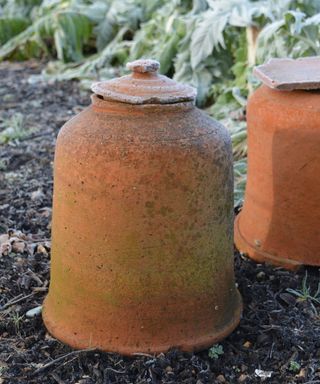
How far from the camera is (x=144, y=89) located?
2.33 m

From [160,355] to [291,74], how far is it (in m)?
1.35

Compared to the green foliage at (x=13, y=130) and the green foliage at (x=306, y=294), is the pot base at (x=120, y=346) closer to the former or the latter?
the green foliage at (x=306, y=294)

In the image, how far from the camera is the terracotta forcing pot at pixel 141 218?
7.38ft

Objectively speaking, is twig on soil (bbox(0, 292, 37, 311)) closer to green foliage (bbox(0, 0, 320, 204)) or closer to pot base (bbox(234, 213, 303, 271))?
pot base (bbox(234, 213, 303, 271))

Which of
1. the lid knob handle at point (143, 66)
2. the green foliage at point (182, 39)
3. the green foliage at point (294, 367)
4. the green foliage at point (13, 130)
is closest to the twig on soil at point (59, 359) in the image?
the green foliage at point (294, 367)

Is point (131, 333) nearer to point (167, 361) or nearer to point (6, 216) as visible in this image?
point (167, 361)

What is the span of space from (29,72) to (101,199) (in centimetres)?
566

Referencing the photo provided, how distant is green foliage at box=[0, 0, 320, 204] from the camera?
477 centimetres

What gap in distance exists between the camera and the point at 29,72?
7.65 m

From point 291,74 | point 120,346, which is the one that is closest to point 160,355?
point 120,346

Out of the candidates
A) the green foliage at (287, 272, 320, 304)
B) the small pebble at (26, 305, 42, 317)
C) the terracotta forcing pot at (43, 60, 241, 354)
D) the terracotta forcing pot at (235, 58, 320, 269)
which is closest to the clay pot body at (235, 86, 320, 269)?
the terracotta forcing pot at (235, 58, 320, 269)

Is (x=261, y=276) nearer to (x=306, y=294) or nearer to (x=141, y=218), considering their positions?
(x=306, y=294)

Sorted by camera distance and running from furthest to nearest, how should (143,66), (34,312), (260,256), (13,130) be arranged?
1. (13,130)
2. (260,256)
3. (34,312)
4. (143,66)

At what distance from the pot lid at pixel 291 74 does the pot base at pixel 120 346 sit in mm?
982
